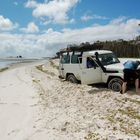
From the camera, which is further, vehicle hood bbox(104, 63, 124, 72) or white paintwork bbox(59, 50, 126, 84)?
white paintwork bbox(59, 50, 126, 84)

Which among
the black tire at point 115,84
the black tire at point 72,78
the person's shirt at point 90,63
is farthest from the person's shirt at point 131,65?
the black tire at point 72,78

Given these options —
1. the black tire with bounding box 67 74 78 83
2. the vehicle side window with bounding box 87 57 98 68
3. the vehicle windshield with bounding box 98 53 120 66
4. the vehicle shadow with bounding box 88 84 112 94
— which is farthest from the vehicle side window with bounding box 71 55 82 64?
the vehicle shadow with bounding box 88 84 112 94

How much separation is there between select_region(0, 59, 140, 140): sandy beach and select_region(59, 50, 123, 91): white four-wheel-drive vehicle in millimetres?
625

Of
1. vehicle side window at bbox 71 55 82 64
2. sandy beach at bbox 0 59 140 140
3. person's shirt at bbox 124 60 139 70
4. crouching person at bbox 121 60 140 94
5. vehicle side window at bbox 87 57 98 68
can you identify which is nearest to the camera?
sandy beach at bbox 0 59 140 140

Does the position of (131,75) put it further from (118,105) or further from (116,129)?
(116,129)

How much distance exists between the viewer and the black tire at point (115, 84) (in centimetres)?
1543

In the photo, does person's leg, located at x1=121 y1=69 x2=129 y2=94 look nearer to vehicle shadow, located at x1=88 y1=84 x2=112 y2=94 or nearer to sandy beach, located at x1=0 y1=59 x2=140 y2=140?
sandy beach, located at x1=0 y1=59 x2=140 y2=140

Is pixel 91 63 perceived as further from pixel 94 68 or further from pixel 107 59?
pixel 107 59

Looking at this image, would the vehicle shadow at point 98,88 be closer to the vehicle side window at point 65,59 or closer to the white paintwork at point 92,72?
the white paintwork at point 92,72

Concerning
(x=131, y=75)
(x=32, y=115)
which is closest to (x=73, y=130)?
(x=32, y=115)

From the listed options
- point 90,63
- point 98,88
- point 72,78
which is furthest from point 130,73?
point 72,78

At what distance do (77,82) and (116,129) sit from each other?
408 inches

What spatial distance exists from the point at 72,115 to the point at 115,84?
4.83m

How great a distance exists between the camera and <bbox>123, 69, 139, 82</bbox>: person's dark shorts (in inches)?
586
